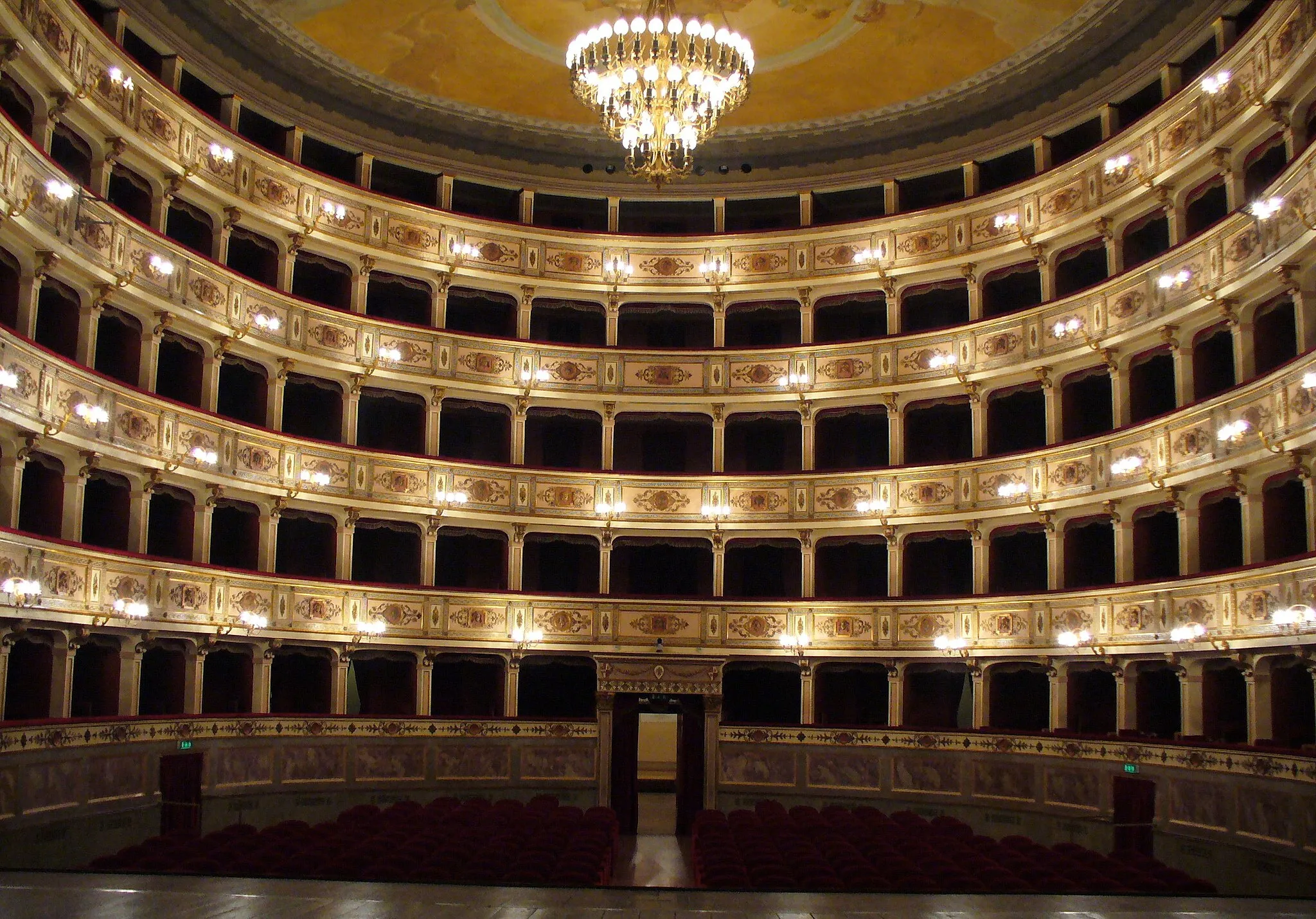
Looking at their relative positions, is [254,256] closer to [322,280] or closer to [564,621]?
[322,280]

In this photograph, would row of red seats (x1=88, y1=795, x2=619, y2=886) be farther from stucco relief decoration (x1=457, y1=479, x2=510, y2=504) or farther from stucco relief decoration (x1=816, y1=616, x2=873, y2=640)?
stucco relief decoration (x1=457, y1=479, x2=510, y2=504)

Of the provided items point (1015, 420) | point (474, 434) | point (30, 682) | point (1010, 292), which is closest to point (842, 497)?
point (1015, 420)

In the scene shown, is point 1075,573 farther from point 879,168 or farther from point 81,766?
point 81,766

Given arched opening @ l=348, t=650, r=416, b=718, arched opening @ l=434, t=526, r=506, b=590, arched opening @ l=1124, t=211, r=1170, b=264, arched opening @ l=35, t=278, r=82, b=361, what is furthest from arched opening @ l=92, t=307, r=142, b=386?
arched opening @ l=1124, t=211, r=1170, b=264

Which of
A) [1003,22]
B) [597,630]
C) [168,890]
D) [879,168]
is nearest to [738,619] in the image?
[597,630]

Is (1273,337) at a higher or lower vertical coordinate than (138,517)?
higher

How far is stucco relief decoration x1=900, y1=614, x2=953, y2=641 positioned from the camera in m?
32.7

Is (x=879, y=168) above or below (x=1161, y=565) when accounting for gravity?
above

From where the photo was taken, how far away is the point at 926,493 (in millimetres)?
33812

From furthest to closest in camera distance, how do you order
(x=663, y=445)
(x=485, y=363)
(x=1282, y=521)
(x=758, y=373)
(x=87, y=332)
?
(x=663, y=445), (x=758, y=373), (x=485, y=363), (x=87, y=332), (x=1282, y=521)

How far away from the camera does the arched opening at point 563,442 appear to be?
3769cm

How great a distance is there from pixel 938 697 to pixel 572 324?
50.4 feet

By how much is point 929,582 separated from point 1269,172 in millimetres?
13765

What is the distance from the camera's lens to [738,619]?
34.1 meters
